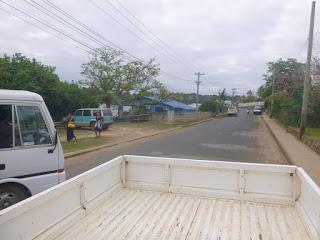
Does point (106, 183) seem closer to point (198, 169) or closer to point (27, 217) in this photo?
point (198, 169)

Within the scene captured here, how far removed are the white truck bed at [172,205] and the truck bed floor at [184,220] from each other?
1cm

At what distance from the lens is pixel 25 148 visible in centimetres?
566

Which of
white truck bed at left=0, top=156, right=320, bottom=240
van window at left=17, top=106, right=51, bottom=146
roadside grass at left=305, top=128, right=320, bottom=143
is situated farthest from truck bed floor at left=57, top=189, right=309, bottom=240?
roadside grass at left=305, top=128, right=320, bottom=143

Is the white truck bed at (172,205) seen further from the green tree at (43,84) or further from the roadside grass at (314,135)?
the green tree at (43,84)

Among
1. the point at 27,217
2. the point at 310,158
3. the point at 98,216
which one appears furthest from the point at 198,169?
the point at 310,158

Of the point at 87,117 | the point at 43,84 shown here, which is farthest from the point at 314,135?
the point at 43,84

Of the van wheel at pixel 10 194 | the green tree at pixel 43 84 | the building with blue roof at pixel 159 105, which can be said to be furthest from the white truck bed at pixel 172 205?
the building with blue roof at pixel 159 105

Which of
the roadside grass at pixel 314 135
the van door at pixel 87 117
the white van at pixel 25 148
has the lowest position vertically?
the roadside grass at pixel 314 135

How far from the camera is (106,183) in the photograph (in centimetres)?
528

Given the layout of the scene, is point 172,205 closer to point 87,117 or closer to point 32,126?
point 32,126

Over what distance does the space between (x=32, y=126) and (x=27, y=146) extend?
1.09ft

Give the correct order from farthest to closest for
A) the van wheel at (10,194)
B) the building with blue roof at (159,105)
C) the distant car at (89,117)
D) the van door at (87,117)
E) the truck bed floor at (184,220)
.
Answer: the building with blue roof at (159,105) → the van door at (87,117) → the distant car at (89,117) → the van wheel at (10,194) → the truck bed floor at (184,220)

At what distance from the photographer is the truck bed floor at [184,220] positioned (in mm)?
3949

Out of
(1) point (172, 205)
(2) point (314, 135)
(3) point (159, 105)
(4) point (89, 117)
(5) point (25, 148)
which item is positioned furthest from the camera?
(3) point (159, 105)
